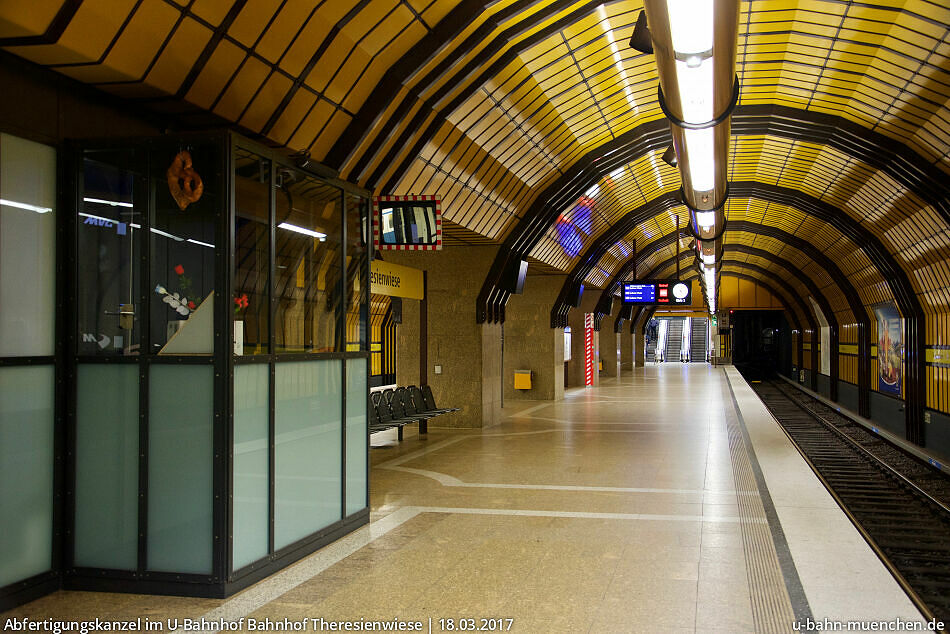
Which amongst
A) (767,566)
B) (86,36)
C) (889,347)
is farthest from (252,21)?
(889,347)

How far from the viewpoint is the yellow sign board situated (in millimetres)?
13926

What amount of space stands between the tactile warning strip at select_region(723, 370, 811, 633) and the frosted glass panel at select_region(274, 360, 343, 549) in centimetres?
349

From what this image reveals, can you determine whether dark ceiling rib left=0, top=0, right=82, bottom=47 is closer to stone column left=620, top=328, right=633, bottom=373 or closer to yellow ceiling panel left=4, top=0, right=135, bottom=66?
yellow ceiling panel left=4, top=0, right=135, bottom=66

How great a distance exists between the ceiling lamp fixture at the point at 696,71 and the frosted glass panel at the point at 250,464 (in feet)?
12.9

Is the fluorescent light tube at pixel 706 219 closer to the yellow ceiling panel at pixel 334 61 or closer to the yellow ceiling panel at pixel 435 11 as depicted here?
the yellow ceiling panel at pixel 435 11

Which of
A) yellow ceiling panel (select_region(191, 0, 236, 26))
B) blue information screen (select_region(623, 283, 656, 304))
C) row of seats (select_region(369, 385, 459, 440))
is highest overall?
yellow ceiling panel (select_region(191, 0, 236, 26))

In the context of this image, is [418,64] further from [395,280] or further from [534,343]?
[534,343]

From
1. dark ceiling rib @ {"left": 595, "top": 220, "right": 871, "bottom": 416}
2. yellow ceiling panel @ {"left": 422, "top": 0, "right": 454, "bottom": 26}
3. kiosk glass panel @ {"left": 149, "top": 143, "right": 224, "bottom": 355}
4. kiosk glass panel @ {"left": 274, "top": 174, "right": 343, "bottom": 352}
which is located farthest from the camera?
dark ceiling rib @ {"left": 595, "top": 220, "right": 871, "bottom": 416}

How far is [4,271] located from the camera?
537cm

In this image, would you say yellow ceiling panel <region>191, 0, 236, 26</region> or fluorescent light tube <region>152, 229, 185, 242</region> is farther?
yellow ceiling panel <region>191, 0, 236, 26</region>

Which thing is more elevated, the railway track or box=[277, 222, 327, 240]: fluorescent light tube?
box=[277, 222, 327, 240]: fluorescent light tube

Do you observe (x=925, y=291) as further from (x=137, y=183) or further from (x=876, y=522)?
(x=137, y=183)

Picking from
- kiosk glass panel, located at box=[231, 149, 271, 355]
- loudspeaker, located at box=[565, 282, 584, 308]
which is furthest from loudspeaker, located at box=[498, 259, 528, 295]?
kiosk glass panel, located at box=[231, 149, 271, 355]

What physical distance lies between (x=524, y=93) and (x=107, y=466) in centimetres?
899
